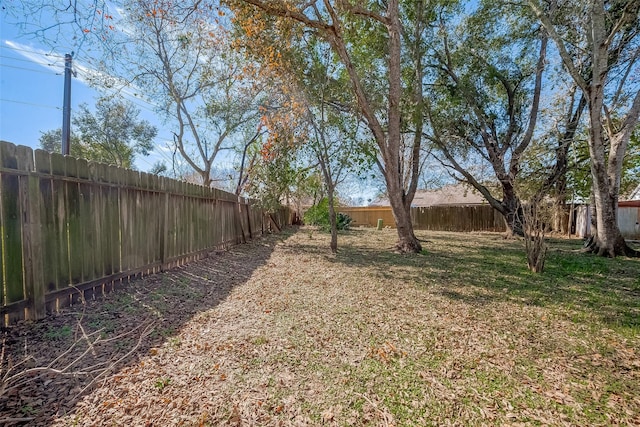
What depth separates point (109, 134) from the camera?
49.3 ft

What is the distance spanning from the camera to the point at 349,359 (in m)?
2.41

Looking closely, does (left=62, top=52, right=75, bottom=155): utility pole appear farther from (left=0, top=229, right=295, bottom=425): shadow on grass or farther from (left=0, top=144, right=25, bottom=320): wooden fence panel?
(left=0, top=144, right=25, bottom=320): wooden fence panel

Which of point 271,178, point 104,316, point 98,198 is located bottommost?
point 104,316

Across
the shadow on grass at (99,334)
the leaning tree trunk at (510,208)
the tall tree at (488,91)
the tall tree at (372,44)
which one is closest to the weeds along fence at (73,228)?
the shadow on grass at (99,334)

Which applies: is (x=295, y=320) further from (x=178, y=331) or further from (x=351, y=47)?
(x=351, y=47)

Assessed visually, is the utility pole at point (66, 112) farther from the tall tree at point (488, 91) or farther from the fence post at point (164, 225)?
the tall tree at point (488, 91)

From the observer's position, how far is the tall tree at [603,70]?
6750 millimetres

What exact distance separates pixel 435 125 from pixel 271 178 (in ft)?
19.9

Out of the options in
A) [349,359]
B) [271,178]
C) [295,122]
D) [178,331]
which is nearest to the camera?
[349,359]

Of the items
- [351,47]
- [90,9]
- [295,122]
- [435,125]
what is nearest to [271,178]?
[295,122]

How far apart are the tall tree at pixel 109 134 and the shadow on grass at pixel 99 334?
12.7m

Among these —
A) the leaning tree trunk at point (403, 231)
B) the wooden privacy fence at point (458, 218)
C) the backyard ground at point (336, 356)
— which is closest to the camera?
the backyard ground at point (336, 356)

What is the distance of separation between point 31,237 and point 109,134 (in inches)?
589

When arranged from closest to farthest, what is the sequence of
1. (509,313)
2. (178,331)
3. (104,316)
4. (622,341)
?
(622,341) < (178,331) < (104,316) < (509,313)
